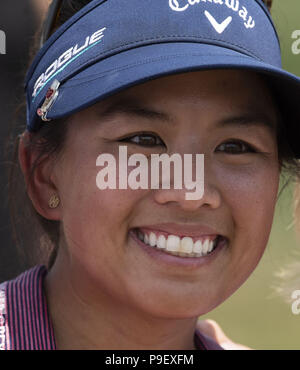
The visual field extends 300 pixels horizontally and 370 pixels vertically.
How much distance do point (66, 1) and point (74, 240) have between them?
761mm

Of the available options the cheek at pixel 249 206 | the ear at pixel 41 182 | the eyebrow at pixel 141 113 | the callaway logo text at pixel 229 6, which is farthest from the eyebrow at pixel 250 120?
the ear at pixel 41 182

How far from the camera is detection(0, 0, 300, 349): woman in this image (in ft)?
5.28

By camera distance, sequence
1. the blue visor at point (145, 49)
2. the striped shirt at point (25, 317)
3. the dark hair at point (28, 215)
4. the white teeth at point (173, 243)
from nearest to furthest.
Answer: the blue visor at point (145, 49), the white teeth at point (173, 243), the striped shirt at point (25, 317), the dark hair at point (28, 215)

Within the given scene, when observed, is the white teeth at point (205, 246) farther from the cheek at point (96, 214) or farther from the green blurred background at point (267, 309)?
the green blurred background at point (267, 309)

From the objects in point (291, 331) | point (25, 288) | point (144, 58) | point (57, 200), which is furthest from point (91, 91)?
point (291, 331)

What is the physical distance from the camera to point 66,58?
1709mm

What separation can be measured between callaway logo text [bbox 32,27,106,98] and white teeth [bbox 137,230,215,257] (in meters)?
0.48

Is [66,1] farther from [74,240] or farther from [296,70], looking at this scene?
[296,70]

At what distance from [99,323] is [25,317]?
0.21 metres

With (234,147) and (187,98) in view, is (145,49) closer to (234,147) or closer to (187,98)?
(187,98)

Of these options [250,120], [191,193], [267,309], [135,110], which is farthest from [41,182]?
[267,309]

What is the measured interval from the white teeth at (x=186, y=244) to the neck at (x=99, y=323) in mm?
245

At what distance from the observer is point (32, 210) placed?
2.20 m

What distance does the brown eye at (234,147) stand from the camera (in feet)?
5.68
